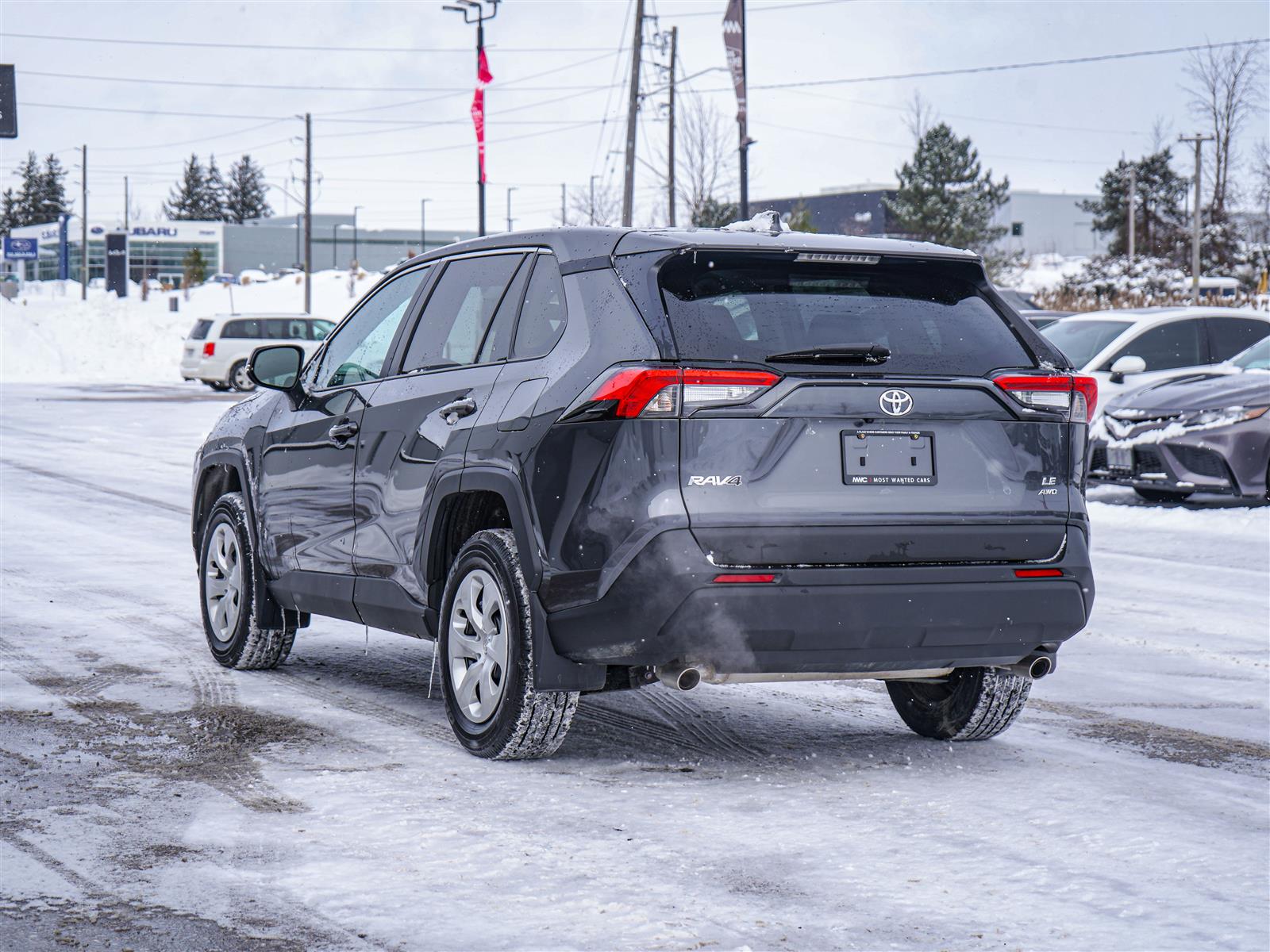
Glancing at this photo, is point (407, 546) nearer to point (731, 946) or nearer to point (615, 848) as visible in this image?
point (615, 848)

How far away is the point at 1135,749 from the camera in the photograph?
238 inches

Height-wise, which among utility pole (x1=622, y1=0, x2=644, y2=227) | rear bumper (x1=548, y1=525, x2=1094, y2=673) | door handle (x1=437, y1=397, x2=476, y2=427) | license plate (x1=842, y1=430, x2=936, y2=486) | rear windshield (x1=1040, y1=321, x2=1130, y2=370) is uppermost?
utility pole (x1=622, y1=0, x2=644, y2=227)

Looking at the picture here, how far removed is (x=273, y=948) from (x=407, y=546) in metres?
2.44

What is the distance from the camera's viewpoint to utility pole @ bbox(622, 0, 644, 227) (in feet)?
125

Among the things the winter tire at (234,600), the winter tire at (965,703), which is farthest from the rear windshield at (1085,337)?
the winter tire at (234,600)

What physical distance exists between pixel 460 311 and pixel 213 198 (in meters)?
180

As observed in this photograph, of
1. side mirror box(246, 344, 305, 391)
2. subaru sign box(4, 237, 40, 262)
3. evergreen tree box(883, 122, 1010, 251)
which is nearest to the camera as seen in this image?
side mirror box(246, 344, 305, 391)

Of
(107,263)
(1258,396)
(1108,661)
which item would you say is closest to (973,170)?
(107,263)

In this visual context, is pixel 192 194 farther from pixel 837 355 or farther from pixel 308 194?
pixel 837 355

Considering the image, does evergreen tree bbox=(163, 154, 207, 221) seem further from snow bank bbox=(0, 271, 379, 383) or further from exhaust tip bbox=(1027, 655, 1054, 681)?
exhaust tip bbox=(1027, 655, 1054, 681)

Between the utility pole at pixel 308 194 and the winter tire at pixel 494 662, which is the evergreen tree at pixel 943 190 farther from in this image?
the winter tire at pixel 494 662

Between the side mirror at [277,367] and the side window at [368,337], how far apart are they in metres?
0.15

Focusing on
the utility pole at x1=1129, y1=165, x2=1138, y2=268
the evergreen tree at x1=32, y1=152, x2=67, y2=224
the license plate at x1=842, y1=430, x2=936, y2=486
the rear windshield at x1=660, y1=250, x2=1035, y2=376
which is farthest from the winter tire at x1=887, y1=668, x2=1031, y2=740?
the evergreen tree at x1=32, y1=152, x2=67, y2=224

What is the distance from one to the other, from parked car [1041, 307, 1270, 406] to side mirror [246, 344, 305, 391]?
456 inches
